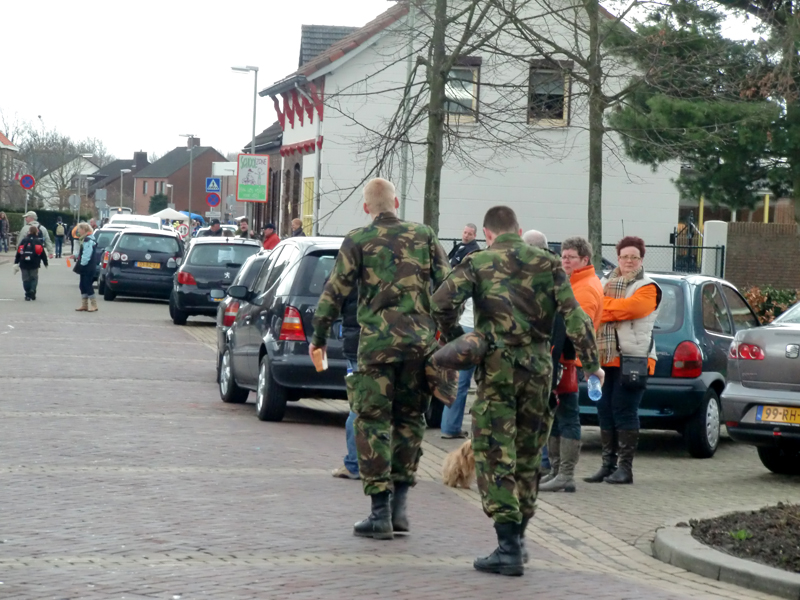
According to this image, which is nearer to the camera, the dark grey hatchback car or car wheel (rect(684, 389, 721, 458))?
car wheel (rect(684, 389, 721, 458))

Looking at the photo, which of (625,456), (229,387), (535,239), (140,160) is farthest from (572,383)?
(140,160)

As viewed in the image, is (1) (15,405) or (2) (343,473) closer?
(2) (343,473)

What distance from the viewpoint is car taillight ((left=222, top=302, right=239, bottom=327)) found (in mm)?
14062

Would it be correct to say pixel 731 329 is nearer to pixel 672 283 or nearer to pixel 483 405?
pixel 672 283

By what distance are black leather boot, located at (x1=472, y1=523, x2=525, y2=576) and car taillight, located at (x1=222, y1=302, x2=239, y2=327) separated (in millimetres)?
8084

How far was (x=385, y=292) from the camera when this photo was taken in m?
6.86

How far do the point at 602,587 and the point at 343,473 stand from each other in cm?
299

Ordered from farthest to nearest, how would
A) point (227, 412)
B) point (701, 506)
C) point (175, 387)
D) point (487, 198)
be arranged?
point (487, 198)
point (175, 387)
point (227, 412)
point (701, 506)

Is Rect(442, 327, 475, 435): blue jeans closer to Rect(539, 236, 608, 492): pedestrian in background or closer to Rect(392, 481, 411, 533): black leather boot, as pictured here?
Rect(539, 236, 608, 492): pedestrian in background

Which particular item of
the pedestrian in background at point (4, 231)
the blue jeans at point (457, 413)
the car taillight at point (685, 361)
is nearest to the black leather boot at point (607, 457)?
the car taillight at point (685, 361)

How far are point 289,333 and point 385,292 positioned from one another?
4.47m

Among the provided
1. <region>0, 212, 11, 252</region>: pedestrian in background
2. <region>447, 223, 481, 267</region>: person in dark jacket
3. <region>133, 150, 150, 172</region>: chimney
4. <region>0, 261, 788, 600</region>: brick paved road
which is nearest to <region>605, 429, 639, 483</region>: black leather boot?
<region>0, 261, 788, 600</region>: brick paved road

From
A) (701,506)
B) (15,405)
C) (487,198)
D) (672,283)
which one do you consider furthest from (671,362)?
(487,198)

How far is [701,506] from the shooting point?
8.52 metres
